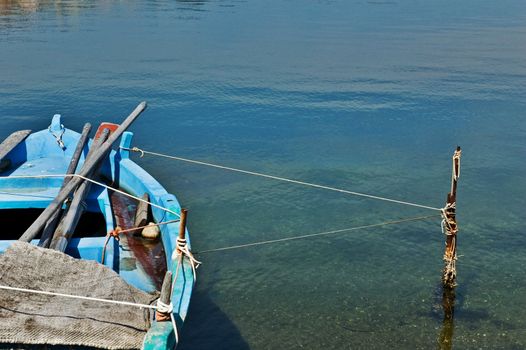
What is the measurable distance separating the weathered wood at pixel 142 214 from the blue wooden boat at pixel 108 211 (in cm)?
10

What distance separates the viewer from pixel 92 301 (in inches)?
283

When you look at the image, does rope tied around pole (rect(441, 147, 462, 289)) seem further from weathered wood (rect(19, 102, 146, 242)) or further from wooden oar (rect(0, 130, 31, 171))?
wooden oar (rect(0, 130, 31, 171))

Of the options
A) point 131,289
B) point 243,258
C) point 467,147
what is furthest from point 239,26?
point 131,289

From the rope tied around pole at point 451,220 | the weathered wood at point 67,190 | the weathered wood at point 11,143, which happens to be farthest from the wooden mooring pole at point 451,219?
the weathered wood at point 11,143

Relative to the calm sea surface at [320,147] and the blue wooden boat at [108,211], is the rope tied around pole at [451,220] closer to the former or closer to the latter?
the calm sea surface at [320,147]

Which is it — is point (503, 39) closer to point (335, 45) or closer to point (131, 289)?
point (335, 45)

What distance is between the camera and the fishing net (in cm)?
650

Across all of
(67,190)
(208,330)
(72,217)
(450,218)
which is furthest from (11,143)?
(450,218)

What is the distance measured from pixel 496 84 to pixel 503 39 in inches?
523

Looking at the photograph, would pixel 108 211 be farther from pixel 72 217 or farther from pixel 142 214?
pixel 72 217

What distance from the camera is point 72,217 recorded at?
34.0 feet

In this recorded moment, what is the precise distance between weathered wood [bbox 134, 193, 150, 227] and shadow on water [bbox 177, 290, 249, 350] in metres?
1.79

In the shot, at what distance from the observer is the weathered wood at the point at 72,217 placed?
9406 mm

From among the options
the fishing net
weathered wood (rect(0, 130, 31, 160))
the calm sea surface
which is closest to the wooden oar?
weathered wood (rect(0, 130, 31, 160))
